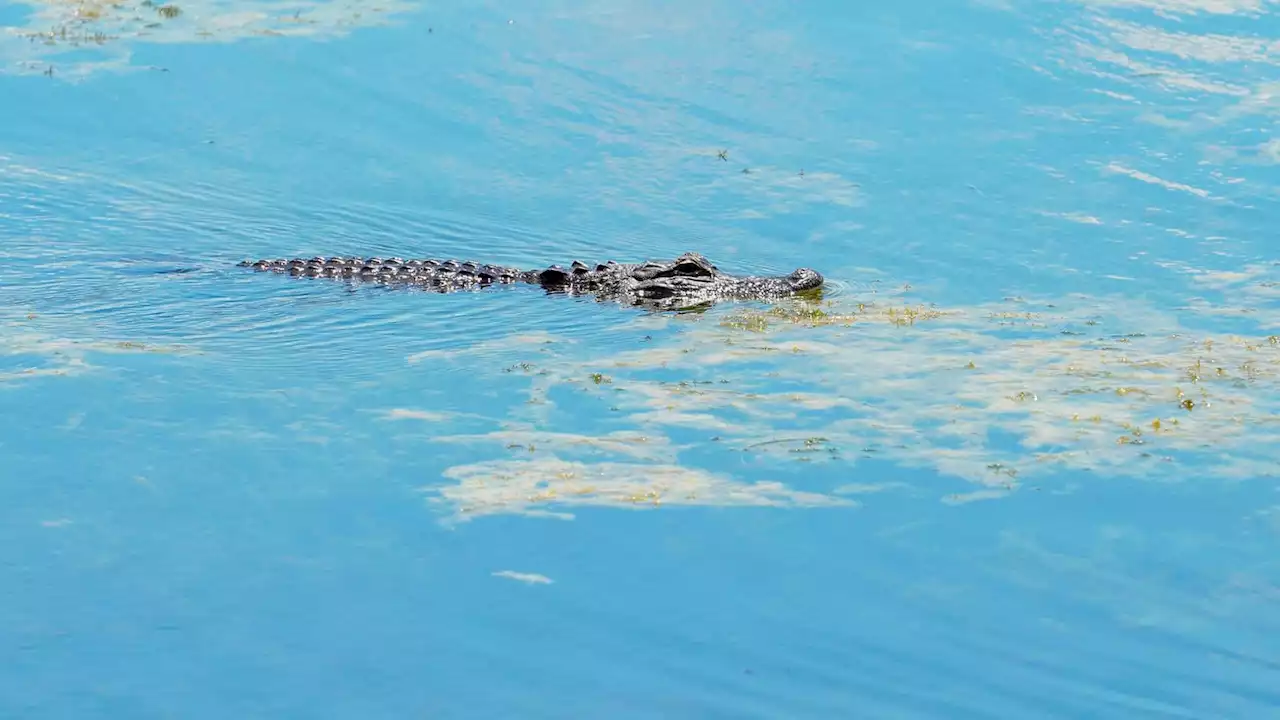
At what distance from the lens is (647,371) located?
1158 centimetres

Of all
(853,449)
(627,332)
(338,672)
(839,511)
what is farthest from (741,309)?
(338,672)

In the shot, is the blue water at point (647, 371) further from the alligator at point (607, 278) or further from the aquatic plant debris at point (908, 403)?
the alligator at point (607, 278)

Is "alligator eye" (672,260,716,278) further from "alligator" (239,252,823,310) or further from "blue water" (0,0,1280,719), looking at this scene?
"blue water" (0,0,1280,719)

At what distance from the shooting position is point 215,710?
7051 millimetres

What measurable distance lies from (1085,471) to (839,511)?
179 centimetres

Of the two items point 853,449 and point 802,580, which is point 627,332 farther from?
point 802,580

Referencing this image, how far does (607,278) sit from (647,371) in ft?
9.97

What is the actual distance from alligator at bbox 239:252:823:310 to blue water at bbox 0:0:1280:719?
33 cm

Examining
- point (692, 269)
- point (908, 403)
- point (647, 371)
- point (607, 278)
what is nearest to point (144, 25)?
point (607, 278)

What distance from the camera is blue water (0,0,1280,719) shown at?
762 centimetres

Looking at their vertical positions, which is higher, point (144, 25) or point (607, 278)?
point (144, 25)

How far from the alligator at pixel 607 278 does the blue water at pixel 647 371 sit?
1.09 feet

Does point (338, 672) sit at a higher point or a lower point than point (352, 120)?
lower

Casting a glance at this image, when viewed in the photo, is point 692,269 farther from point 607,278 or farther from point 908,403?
point 908,403
